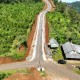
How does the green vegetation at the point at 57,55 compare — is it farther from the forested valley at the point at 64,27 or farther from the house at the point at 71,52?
the forested valley at the point at 64,27

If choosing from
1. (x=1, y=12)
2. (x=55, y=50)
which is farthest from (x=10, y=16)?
(x=55, y=50)

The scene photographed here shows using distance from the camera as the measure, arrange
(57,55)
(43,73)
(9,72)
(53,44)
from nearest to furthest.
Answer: (43,73) → (9,72) → (57,55) → (53,44)

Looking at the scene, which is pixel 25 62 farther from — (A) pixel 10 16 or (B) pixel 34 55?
(A) pixel 10 16

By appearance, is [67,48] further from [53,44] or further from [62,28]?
[62,28]

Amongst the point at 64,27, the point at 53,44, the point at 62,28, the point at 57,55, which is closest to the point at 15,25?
the point at 62,28

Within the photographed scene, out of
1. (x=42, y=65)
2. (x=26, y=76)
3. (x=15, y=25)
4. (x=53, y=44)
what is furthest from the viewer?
(x=15, y=25)

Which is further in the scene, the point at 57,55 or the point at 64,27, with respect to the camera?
the point at 64,27

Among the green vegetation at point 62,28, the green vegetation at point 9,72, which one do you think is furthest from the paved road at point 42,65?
the green vegetation at point 62,28
